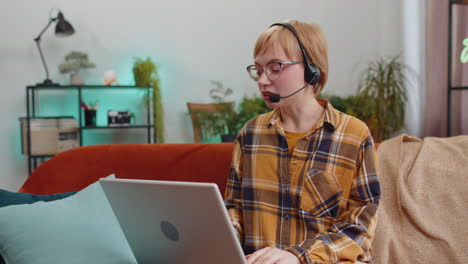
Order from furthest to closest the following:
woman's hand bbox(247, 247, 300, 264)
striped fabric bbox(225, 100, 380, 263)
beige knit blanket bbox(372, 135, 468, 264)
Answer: beige knit blanket bbox(372, 135, 468, 264), striped fabric bbox(225, 100, 380, 263), woman's hand bbox(247, 247, 300, 264)

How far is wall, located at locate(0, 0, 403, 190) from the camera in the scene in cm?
462

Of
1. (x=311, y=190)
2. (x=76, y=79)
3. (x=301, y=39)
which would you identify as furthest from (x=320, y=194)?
(x=76, y=79)

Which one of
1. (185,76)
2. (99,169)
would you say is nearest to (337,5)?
(185,76)

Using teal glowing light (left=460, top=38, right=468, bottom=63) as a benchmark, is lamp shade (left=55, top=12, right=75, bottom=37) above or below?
above

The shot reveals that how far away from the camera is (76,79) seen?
445 centimetres

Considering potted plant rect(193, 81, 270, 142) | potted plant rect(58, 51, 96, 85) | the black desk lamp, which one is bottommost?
potted plant rect(193, 81, 270, 142)

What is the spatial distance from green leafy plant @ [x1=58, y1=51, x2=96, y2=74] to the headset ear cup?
357 centimetres

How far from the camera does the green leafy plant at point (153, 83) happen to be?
4.51 m

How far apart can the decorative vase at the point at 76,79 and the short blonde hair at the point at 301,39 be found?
11.4 ft

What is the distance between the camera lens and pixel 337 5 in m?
5.40

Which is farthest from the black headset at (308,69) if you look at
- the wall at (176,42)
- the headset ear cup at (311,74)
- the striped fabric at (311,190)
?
the wall at (176,42)

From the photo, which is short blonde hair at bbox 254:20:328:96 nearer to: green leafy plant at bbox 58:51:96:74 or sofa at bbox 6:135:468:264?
sofa at bbox 6:135:468:264

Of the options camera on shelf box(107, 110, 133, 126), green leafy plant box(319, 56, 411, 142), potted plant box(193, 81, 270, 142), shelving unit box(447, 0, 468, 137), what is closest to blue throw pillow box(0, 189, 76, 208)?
potted plant box(193, 81, 270, 142)

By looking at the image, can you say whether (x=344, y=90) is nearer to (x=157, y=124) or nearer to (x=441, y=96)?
(x=441, y=96)
